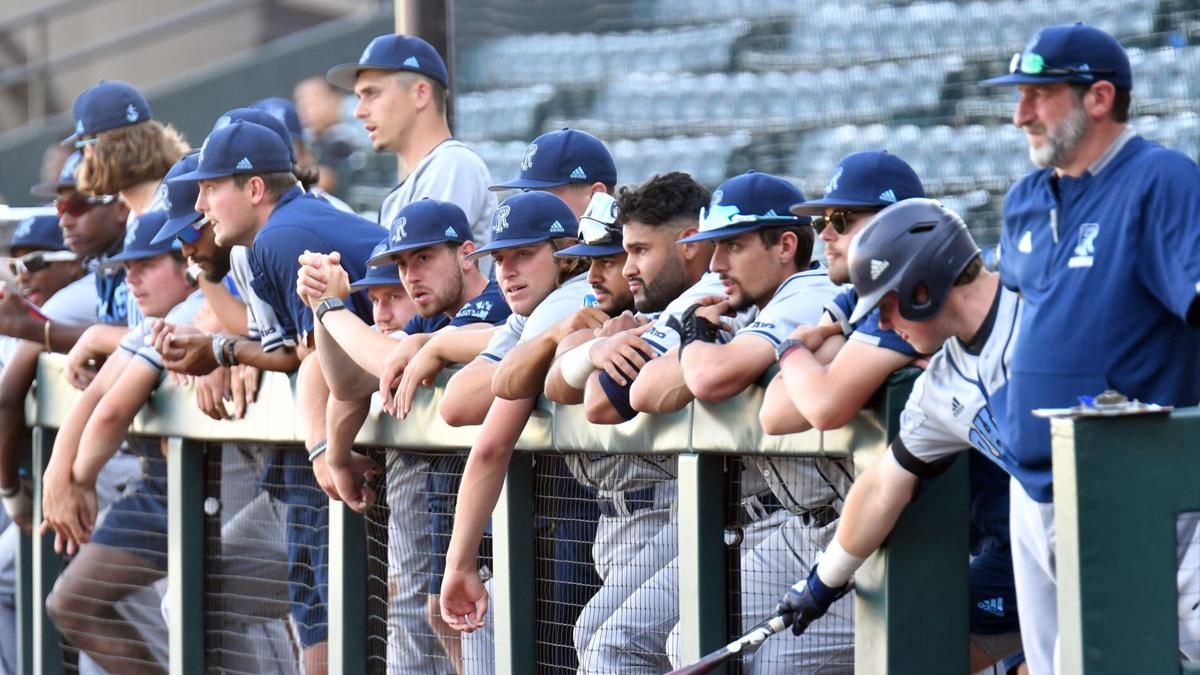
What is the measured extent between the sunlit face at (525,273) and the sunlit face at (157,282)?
75.1 inches

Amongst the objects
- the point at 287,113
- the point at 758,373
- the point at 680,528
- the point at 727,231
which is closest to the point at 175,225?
the point at 287,113

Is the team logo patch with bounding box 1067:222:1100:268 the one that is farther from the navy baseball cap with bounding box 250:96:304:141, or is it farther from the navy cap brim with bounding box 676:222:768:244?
the navy baseball cap with bounding box 250:96:304:141

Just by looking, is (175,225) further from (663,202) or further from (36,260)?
(36,260)

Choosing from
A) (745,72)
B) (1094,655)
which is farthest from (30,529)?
(745,72)

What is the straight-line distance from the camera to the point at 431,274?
4840 millimetres

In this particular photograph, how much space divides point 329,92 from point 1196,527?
9892mm

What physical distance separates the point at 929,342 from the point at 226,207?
2724 mm

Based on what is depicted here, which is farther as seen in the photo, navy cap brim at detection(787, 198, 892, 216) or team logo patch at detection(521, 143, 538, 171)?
team logo patch at detection(521, 143, 538, 171)

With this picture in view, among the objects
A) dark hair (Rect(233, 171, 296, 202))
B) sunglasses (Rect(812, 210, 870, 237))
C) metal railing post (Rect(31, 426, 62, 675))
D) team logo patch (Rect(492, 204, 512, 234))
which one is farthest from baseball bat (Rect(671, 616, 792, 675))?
metal railing post (Rect(31, 426, 62, 675))

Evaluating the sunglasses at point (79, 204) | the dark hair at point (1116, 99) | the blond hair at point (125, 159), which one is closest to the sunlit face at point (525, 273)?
the dark hair at point (1116, 99)

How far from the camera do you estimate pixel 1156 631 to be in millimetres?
2768

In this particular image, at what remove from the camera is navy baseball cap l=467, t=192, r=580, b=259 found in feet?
15.0

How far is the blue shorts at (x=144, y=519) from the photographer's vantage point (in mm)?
5871

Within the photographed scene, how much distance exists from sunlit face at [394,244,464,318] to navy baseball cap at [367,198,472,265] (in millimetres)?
36
